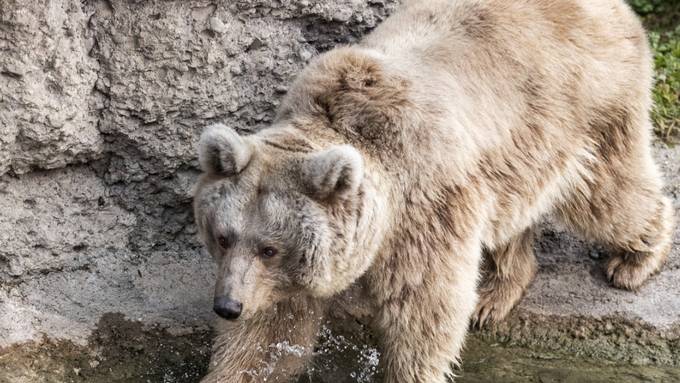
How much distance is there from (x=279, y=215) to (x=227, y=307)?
48 cm

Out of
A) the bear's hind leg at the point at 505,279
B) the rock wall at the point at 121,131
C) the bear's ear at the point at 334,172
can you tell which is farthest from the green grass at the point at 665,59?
the bear's ear at the point at 334,172

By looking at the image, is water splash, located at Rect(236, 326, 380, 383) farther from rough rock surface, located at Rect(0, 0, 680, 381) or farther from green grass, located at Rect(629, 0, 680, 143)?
green grass, located at Rect(629, 0, 680, 143)

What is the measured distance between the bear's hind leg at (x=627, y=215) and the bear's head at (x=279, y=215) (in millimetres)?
1770

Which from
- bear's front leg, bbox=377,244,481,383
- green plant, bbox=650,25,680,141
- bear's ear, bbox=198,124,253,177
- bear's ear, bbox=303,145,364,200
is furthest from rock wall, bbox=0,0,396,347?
green plant, bbox=650,25,680,141

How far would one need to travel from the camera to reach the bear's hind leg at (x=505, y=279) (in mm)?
7027

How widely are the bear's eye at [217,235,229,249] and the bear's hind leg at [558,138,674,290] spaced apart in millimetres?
2299

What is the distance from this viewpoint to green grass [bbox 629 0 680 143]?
26.8ft

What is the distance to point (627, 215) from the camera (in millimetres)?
6855

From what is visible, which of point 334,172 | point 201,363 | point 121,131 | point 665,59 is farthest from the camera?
point 665,59

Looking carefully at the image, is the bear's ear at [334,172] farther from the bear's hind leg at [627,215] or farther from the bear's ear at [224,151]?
the bear's hind leg at [627,215]

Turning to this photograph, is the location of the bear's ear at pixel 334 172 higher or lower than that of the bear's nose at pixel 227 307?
higher

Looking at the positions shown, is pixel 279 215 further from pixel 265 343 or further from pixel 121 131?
pixel 121 131

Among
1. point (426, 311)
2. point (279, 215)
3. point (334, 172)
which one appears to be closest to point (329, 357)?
point (426, 311)

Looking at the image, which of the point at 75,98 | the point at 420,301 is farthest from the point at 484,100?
the point at 75,98
